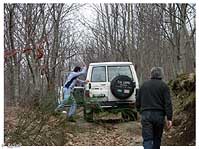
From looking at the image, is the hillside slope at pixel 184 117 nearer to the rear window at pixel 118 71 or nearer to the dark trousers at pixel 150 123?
the rear window at pixel 118 71

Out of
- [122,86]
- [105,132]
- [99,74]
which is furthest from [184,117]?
[99,74]

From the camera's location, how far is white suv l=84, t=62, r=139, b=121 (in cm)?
793

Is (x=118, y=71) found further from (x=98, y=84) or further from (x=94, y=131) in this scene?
(x=94, y=131)

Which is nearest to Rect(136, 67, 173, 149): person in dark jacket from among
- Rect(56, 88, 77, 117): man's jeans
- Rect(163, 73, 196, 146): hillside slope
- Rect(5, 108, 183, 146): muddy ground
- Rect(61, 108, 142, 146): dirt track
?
Rect(163, 73, 196, 146): hillside slope

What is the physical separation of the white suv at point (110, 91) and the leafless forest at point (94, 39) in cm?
105

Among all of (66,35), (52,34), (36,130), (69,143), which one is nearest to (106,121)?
(69,143)

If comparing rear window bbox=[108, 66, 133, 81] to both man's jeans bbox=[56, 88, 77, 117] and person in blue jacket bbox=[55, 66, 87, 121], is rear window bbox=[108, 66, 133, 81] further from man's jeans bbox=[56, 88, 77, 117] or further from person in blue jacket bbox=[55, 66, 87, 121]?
man's jeans bbox=[56, 88, 77, 117]

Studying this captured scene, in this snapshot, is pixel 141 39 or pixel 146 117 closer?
pixel 146 117

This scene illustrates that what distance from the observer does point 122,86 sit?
7922 millimetres

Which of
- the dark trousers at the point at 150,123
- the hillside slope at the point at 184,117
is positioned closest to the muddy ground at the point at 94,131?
the hillside slope at the point at 184,117

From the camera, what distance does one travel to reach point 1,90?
5535 mm

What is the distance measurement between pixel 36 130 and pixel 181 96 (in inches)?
147

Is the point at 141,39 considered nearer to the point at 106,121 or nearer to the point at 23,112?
the point at 106,121

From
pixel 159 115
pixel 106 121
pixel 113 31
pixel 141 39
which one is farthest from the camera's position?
pixel 113 31
